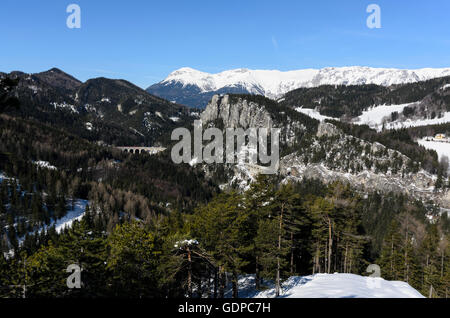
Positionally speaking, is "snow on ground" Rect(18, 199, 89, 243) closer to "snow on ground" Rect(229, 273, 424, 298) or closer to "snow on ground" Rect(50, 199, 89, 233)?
"snow on ground" Rect(50, 199, 89, 233)

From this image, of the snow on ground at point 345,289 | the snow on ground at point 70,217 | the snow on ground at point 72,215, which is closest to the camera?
the snow on ground at point 345,289

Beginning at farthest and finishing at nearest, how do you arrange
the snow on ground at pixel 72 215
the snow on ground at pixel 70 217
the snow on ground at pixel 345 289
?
the snow on ground at pixel 72 215 → the snow on ground at pixel 70 217 → the snow on ground at pixel 345 289

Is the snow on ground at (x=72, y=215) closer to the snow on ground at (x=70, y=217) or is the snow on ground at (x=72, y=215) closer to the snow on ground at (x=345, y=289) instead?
the snow on ground at (x=70, y=217)


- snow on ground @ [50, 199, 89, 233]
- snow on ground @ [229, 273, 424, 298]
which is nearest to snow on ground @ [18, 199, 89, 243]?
snow on ground @ [50, 199, 89, 233]

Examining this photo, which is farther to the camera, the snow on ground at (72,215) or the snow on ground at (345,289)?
the snow on ground at (72,215)

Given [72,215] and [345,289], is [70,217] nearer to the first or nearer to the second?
[72,215]

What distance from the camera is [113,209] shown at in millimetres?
158375

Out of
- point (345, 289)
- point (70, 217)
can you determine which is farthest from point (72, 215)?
point (345, 289)

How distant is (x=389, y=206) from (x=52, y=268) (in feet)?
671

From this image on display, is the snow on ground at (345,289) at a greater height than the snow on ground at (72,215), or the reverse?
the snow on ground at (345,289)

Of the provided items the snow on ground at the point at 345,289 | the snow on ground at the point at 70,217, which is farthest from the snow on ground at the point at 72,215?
the snow on ground at the point at 345,289

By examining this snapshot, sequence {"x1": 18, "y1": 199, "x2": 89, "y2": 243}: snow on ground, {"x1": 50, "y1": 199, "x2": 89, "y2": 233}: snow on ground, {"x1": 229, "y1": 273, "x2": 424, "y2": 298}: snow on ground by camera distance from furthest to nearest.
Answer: {"x1": 50, "y1": 199, "x2": 89, "y2": 233}: snow on ground → {"x1": 18, "y1": 199, "x2": 89, "y2": 243}: snow on ground → {"x1": 229, "y1": 273, "x2": 424, "y2": 298}: snow on ground
